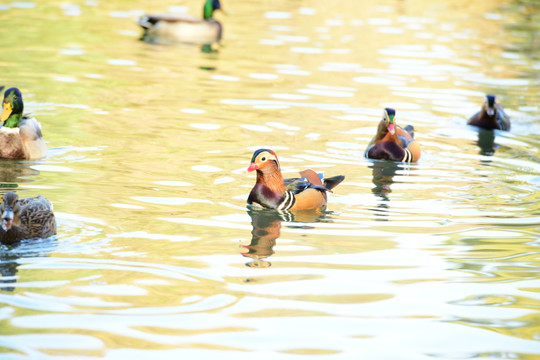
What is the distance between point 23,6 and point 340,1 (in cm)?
1245

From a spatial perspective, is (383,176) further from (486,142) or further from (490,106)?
(490,106)

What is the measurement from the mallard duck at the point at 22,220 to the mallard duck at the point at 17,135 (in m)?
3.97

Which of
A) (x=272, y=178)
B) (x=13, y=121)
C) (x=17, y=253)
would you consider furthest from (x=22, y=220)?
(x=13, y=121)

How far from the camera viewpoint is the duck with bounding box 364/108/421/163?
14.3 m

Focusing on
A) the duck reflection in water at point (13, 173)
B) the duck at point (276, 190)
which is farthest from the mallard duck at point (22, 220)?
the duck at point (276, 190)

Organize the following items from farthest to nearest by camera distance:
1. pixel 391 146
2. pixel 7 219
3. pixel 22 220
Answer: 1. pixel 391 146
2. pixel 22 220
3. pixel 7 219

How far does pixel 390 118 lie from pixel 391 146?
435 mm

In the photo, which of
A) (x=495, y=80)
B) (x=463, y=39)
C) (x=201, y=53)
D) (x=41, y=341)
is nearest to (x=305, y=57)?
(x=201, y=53)

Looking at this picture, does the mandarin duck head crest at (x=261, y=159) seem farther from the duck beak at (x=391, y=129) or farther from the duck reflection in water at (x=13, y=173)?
the duck beak at (x=391, y=129)

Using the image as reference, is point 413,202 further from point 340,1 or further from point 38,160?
point 340,1

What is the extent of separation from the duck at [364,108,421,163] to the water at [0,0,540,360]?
0.26 metres

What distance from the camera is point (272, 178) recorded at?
11344 millimetres

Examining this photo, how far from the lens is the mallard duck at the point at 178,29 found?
26.0 metres

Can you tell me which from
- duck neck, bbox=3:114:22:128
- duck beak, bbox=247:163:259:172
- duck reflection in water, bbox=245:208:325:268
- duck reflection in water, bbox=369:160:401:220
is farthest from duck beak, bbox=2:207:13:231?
duck neck, bbox=3:114:22:128
